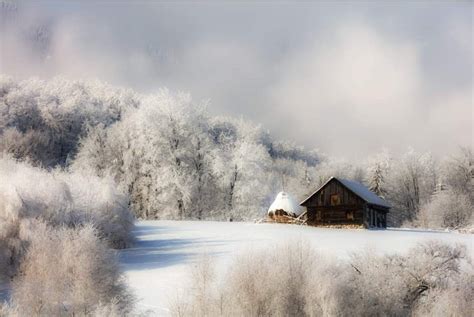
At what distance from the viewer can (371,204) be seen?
4850 cm

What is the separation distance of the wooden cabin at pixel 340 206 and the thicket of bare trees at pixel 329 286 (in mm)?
24817

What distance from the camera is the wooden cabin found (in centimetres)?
4784

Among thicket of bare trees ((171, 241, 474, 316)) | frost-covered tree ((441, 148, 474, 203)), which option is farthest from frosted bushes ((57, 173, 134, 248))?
frost-covered tree ((441, 148, 474, 203))

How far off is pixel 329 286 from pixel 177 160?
4027 centimetres

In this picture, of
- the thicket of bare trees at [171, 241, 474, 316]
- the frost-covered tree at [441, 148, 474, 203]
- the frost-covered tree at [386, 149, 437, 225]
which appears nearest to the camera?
the thicket of bare trees at [171, 241, 474, 316]

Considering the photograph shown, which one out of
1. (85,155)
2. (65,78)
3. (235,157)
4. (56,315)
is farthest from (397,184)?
(56,315)

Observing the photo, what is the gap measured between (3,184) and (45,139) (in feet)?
152

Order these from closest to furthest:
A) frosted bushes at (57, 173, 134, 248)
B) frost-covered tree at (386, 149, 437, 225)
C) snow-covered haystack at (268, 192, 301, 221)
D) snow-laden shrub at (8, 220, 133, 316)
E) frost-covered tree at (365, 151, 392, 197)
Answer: snow-laden shrub at (8, 220, 133, 316), frosted bushes at (57, 173, 134, 248), snow-covered haystack at (268, 192, 301, 221), frost-covered tree at (365, 151, 392, 197), frost-covered tree at (386, 149, 437, 225)

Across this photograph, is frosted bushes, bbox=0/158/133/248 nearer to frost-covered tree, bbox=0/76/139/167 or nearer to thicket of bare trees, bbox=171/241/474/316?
thicket of bare trees, bbox=171/241/474/316

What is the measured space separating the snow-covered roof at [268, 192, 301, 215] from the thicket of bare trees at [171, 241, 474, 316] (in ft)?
103

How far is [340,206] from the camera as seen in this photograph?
161ft

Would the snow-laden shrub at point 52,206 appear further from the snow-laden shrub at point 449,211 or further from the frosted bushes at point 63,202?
the snow-laden shrub at point 449,211

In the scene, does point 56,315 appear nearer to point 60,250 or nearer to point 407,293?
point 60,250

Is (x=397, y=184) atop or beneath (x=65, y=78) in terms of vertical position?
beneath
